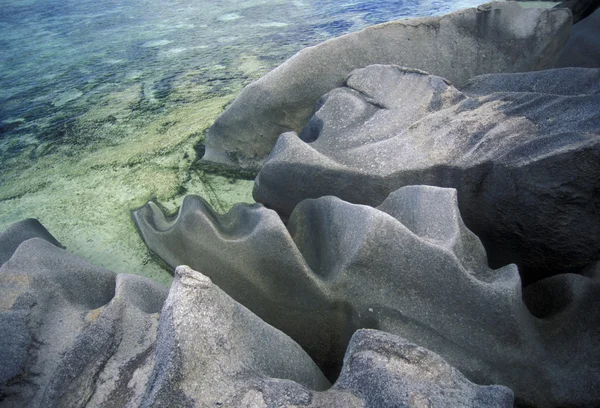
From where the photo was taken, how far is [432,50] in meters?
2.28

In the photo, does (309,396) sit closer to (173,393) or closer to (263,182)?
(173,393)

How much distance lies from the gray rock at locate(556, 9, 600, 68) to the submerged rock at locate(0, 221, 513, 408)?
2.06 m

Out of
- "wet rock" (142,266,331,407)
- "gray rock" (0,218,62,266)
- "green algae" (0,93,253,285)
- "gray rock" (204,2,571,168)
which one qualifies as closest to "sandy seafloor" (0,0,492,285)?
"green algae" (0,93,253,285)

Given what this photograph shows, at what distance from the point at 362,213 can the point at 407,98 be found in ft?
2.74

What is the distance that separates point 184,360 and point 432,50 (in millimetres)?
1954

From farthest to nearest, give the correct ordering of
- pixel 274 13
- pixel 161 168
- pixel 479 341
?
1. pixel 274 13
2. pixel 161 168
3. pixel 479 341

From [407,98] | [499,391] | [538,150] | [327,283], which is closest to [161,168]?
[407,98]

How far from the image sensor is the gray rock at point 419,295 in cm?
111

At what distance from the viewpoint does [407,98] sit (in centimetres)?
191

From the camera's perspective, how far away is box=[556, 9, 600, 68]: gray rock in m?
2.33

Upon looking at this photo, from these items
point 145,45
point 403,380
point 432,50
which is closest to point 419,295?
point 403,380

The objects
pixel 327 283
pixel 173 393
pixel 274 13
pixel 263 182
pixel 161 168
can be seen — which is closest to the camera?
pixel 173 393

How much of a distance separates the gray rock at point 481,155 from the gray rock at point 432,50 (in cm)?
22

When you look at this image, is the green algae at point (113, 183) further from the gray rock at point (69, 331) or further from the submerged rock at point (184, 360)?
the submerged rock at point (184, 360)
